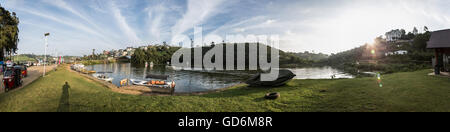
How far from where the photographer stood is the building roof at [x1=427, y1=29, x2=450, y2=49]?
523 inches

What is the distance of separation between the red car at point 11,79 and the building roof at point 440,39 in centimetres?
3426

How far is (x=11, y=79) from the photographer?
37.7ft

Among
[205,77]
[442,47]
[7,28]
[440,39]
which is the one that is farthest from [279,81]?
[7,28]

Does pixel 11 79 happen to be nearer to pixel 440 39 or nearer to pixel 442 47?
pixel 442 47

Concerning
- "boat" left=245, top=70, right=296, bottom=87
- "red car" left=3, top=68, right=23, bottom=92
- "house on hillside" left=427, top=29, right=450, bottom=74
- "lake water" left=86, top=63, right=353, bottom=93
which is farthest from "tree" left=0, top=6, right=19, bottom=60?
"house on hillside" left=427, top=29, right=450, bottom=74

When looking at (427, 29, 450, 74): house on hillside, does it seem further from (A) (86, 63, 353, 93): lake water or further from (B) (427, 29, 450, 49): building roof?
(A) (86, 63, 353, 93): lake water

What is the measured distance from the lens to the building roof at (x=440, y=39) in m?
13.3

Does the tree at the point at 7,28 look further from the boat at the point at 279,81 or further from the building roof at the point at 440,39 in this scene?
the building roof at the point at 440,39

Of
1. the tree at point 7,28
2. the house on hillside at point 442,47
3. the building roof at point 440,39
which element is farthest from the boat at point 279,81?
the tree at point 7,28

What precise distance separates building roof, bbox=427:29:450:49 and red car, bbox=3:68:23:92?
112 ft

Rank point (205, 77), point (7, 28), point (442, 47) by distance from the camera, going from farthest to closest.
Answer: point (205, 77), point (7, 28), point (442, 47)

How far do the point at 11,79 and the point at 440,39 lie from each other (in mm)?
35790
